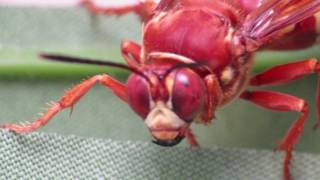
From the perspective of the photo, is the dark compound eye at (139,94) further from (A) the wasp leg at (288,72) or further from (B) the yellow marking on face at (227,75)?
(A) the wasp leg at (288,72)

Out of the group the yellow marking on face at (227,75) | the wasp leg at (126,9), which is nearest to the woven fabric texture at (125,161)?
the yellow marking on face at (227,75)

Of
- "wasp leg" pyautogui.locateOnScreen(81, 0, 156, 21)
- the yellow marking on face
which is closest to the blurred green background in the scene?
"wasp leg" pyautogui.locateOnScreen(81, 0, 156, 21)

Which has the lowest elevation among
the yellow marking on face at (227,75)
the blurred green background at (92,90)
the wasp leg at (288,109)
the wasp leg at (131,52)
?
the blurred green background at (92,90)

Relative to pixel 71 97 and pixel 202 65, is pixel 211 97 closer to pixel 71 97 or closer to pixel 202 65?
pixel 202 65

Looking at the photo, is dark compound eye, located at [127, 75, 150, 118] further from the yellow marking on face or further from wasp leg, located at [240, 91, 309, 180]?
wasp leg, located at [240, 91, 309, 180]

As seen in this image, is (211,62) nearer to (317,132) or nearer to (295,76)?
(295,76)

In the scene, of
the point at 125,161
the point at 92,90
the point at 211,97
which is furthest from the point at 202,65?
the point at 92,90
